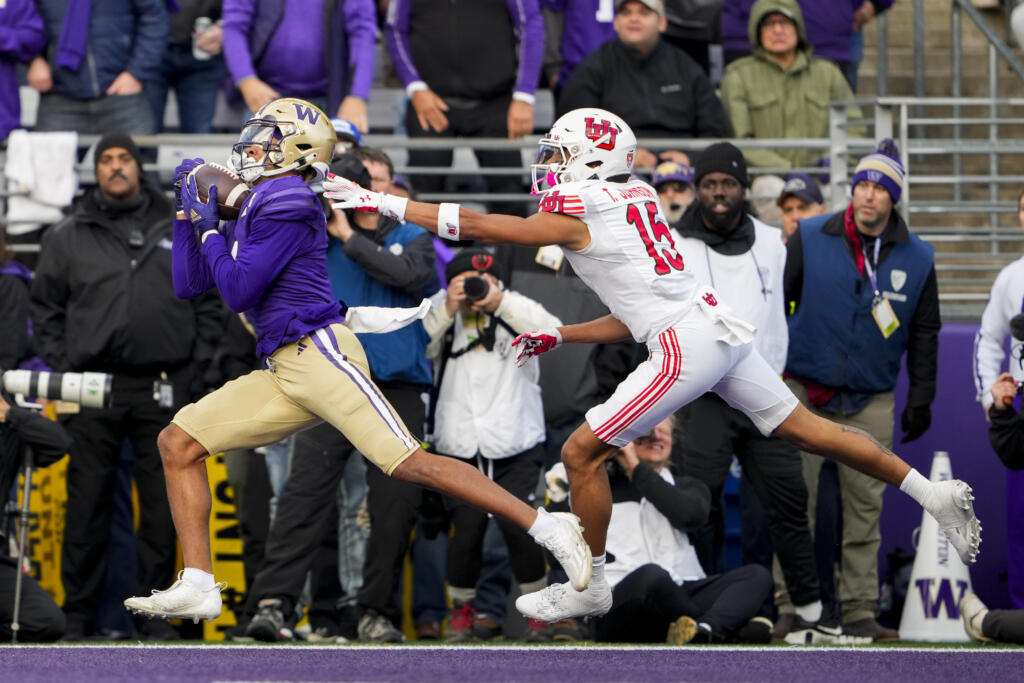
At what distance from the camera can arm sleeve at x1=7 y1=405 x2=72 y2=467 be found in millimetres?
8344

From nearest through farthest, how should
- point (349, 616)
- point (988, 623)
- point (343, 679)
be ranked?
1. point (343, 679)
2. point (988, 623)
3. point (349, 616)

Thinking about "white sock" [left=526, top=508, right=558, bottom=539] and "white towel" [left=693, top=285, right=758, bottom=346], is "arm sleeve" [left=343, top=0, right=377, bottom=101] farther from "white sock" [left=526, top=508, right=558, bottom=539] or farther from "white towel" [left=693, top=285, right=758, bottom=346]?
"white sock" [left=526, top=508, right=558, bottom=539]

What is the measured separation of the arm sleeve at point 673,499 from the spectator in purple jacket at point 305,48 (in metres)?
3.39

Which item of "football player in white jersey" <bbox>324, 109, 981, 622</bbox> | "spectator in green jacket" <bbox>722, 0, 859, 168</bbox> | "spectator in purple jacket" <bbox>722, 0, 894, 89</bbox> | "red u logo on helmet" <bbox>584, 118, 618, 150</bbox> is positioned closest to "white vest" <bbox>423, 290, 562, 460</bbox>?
"football player in white jersey" <bbox>324, 109, 981, 622</bbox>

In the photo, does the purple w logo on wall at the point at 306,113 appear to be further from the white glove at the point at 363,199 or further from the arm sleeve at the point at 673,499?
the arm sleeve at the point at 673,499

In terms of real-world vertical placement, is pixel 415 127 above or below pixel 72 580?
above

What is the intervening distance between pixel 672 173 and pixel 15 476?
3.88 metres

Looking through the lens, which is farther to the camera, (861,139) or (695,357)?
(861,139)

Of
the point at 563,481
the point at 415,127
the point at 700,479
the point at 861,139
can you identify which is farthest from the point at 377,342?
the point at 861,139

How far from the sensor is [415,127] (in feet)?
35.9

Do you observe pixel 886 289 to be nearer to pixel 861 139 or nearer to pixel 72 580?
pixel 861 139

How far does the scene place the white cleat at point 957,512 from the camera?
7172 mm

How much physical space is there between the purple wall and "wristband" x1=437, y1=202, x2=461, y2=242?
4010 mm

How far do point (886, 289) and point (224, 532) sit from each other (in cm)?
381
